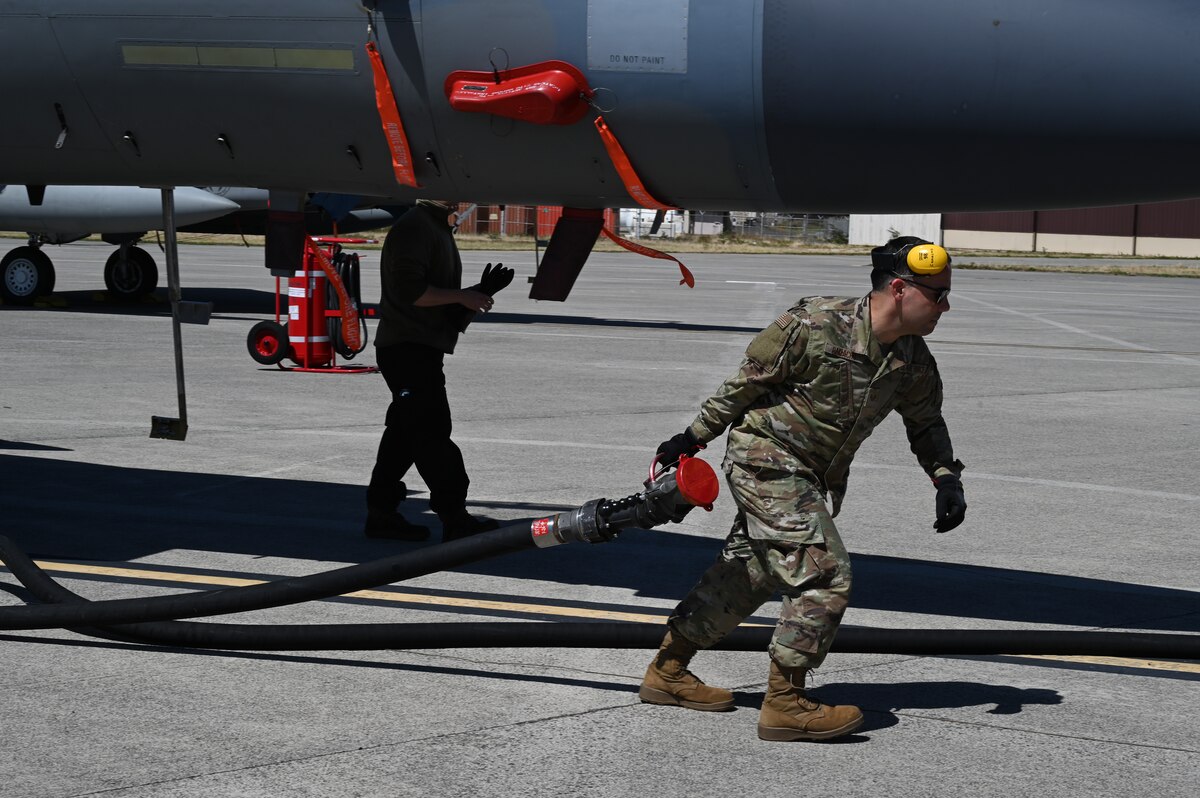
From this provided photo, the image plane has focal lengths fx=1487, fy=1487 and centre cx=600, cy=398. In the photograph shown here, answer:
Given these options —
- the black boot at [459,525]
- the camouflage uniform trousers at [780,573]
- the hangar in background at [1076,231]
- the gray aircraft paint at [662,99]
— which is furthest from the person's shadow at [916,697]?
the hangar in background at [1076,231]

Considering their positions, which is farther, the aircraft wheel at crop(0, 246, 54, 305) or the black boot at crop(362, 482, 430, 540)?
the aircraft wheel at crop(0, 246, 54, 305)

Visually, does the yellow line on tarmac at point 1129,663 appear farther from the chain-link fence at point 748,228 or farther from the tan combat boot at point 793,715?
the chain-link fence at point 748,228

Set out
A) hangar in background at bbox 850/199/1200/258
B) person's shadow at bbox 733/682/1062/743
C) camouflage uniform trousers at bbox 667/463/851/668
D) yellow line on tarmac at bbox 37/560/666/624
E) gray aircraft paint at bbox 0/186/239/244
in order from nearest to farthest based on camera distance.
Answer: camouflage uniform trousers at bbox 667/463/851/668
person's shadow at bbox 733/682/1062/743
yellow line on tarmac at bbox 37/560/666/624
gray aircraft paint at bbox 0/186/239/244
hangar in background at bbox 850/199/1200/258

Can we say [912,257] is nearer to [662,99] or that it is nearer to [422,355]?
[662,99]

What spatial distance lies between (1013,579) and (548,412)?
19.3 feet

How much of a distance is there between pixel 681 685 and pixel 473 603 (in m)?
1.64

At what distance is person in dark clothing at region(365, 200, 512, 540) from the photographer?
7.83m

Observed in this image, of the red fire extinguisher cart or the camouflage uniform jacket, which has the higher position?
the camouflage uniform jacket

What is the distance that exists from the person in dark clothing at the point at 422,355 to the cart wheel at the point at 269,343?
24.4ft

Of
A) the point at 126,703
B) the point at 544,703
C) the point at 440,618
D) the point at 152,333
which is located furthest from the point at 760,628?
the point at 152,333

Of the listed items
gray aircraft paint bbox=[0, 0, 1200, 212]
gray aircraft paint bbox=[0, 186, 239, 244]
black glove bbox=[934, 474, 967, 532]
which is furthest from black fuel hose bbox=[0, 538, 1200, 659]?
gray aircraft paint bbox=[0, 186, 239, 244]

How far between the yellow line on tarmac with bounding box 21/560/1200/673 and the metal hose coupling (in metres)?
1.33

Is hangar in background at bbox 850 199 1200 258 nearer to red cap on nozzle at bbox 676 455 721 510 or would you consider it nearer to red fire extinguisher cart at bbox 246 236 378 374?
red fire extinguisher cart at bbox 246 236 378 374

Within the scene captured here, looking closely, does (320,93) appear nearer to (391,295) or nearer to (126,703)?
(391,295)
